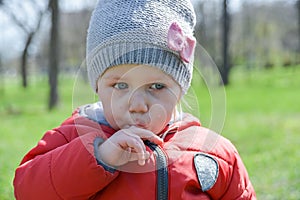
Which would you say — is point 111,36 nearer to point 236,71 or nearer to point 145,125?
point 145,125

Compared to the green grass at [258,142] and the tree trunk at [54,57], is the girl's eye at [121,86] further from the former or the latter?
the tree trunk at [54,57]

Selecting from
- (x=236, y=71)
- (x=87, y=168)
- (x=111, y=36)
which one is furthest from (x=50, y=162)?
(x=236, y=71)

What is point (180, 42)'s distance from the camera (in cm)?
145

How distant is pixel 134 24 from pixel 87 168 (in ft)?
1.38

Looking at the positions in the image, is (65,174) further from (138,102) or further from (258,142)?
(258,142)

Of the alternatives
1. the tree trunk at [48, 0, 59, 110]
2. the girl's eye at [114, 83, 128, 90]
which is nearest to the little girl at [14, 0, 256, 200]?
the girl's eye at [114, 83, 128, 90]

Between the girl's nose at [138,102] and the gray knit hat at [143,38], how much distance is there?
0.29 feet

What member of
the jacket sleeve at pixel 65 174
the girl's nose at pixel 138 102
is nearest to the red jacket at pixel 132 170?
the jacket sleeve at pixel 65 174

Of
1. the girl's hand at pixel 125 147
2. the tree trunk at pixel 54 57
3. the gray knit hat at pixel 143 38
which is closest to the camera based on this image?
the girl's hand at pixel 125 147

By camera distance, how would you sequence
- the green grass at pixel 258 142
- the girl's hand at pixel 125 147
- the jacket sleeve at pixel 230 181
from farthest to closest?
the green grass at pixel 258 142 → the jacket sleeve at pixel 230 181 → the girl's hand at pixel 125 147

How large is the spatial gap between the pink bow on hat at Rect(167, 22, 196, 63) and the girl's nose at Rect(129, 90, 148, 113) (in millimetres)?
181

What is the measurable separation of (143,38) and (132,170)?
1.20ft

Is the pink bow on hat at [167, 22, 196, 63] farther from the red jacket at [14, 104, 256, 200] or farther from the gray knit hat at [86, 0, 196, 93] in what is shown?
the red jacket at [14, 104, 256, 200]

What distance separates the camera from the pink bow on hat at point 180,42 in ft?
4.72
